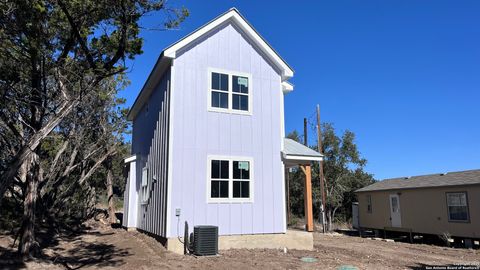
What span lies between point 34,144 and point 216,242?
5376 millimetres

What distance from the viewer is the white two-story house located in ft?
36.5

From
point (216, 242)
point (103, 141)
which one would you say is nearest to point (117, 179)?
point (103, 141)

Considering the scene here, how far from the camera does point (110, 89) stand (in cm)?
2072

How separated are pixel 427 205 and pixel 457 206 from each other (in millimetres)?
1702

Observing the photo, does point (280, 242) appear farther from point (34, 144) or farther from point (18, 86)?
point (18, 86)

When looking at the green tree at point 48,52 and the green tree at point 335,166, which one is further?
the green tree at point 335,166

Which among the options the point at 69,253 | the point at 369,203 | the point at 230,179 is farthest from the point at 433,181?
the point at 69,253

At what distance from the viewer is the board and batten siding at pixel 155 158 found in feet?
38.0

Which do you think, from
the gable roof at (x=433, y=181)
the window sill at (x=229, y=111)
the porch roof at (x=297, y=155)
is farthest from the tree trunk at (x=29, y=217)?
the gable roof at (x=433, y=181)

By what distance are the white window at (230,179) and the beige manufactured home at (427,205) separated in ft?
38.4

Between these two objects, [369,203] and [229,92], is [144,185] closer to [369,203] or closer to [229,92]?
[229,92]

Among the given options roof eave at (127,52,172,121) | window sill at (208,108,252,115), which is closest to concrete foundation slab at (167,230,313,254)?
window sill at (208,108,252,115)

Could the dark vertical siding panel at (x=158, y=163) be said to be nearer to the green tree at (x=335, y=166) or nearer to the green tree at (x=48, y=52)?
the green tree at (x=48, y=52)

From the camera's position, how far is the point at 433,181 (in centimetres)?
1986
